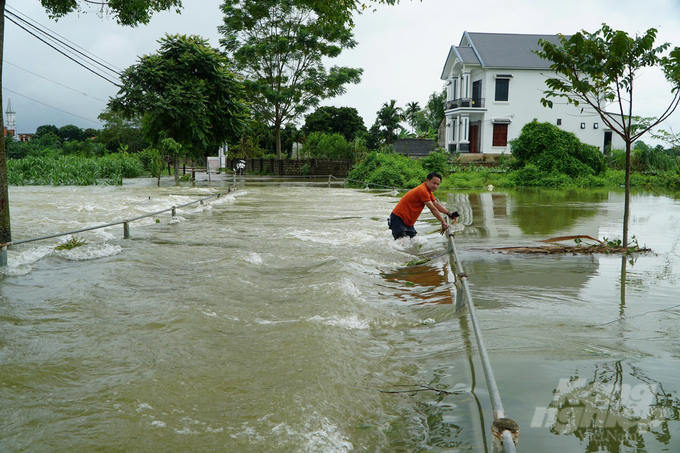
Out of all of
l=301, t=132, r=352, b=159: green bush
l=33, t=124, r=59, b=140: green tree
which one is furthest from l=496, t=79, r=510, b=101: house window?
l=33, t=124, r=59, b=140: green tree

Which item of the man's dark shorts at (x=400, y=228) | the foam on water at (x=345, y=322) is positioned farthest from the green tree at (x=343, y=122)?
the foam on water at (x=345, y=322)

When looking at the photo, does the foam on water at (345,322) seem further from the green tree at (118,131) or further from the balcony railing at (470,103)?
the green tree at (118,131)

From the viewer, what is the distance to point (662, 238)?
10.4 meters

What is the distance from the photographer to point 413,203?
32.4ft

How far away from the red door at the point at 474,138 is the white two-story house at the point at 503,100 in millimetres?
84

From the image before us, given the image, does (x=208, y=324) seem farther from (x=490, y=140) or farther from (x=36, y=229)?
(x=490, y=140)

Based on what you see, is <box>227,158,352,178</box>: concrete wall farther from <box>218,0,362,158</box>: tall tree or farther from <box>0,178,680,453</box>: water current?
<box>0,178,680,453</box>: water current

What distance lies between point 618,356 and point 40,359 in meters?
4.90

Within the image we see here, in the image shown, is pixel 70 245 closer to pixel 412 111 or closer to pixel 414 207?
pixel 414 207

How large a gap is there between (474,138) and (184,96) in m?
26.2

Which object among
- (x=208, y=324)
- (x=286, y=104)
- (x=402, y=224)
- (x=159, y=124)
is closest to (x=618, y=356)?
(x=208, y=324)

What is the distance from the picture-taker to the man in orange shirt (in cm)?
956

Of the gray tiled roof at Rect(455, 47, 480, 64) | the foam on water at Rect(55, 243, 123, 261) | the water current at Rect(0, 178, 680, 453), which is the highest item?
the gray tiled roof at Rect(455, 47, 480, 64)

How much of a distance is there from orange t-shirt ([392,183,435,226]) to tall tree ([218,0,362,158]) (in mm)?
32003
